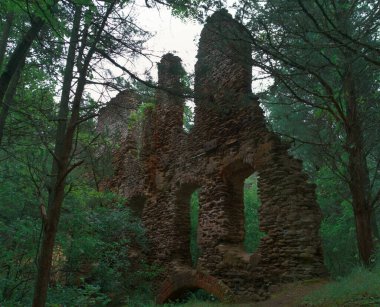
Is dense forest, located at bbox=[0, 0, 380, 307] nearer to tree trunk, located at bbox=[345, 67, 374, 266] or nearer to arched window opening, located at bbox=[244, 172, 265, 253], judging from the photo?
tree trunk, located at bbox=[345, 67, 374, 266]

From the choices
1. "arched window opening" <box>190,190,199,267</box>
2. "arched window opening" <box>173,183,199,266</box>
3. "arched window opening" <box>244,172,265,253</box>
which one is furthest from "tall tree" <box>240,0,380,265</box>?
"arched window opening" <box>190,190,199,267</box>

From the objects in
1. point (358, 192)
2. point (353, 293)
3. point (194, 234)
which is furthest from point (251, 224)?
point (353, 293)

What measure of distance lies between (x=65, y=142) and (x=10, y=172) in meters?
Answer: 3.35

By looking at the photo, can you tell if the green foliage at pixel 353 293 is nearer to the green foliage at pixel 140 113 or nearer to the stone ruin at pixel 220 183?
the stone ruin at pixel 220 183

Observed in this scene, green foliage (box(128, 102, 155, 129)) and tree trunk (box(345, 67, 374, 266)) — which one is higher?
green foliage (box(128, 102, 155, 129))

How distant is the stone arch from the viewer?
8.63 m

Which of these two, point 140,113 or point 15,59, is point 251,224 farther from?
point 15,59

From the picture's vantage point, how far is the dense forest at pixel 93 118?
4.32 meters

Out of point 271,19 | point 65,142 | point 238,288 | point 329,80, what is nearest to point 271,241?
point 238,288

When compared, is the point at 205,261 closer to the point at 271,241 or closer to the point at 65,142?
the point at 271,241

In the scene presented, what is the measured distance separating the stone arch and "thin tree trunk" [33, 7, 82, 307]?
5.46 metres

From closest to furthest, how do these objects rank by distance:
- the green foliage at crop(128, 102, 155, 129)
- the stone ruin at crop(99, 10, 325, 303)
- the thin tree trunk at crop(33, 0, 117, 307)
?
the thin tree trunk at crop(33, 0, 117, 307), the green foliage at crop(128, 102, 155, 129), the stone ruin at crop(99, 10, 325, 303)

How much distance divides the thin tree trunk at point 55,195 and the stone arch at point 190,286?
5457mm

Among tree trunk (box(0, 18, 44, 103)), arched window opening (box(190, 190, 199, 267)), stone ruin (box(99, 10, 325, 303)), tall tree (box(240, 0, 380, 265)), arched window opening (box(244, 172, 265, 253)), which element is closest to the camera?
tree trunk (box(0, 18, 44, 103))
